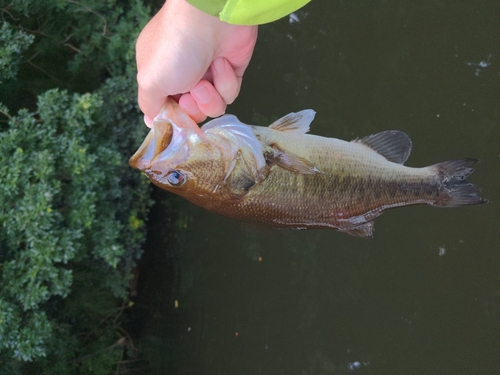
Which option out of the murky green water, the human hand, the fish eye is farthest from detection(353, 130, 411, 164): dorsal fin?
the murky green water

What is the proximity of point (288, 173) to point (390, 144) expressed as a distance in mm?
421

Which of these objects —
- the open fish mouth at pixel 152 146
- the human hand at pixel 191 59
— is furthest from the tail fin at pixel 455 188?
the open fish mouth at pixel 152 146

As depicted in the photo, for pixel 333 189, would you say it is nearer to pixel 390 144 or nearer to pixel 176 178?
pixel 390 144

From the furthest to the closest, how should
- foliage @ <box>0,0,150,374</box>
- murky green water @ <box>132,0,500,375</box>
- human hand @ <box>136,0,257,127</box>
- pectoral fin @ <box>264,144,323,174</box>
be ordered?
foliage @ <box>0,0,150,374</box> → murky green water @ <box>132,0,500,375</box> → pectoral fin @ <box>264,144,323,174</box> → human hand @ <box>136,0,257,127</box>

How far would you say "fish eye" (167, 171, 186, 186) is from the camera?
1.38m

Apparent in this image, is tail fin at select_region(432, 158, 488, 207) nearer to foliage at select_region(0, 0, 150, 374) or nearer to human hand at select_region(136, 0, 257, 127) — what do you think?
human hand at select_region(136, 0, 257, 127)

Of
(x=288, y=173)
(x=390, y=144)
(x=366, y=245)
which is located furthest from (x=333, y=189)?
(x=366, y=245)

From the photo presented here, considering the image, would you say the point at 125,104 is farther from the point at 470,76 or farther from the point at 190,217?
the point at 470,76

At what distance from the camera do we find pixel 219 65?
1.35 meters

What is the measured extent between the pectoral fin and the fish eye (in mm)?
270

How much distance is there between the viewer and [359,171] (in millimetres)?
1542

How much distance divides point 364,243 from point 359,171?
138 centimetres

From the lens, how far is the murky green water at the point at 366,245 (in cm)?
234

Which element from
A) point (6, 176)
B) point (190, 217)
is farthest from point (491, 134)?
point (6, 176)
